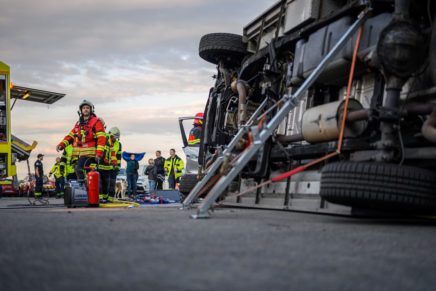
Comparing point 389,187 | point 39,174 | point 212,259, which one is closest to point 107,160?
point 389,187

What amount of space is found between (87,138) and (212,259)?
692cm

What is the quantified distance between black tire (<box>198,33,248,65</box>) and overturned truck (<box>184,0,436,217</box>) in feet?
2.39

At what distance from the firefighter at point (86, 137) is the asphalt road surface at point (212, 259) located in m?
5.30

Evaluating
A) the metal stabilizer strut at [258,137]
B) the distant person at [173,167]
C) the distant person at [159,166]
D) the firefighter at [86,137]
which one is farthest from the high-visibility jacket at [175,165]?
the metal stabilizer strut at [258,137]

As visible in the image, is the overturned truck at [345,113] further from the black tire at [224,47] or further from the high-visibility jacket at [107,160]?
the high-visibility jacket at [107,160]

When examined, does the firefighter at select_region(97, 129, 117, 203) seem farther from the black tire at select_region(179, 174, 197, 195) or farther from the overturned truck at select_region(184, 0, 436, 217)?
the overturned truck at select_region(184, 0, 436, 217)

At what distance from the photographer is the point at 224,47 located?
26.1 ft

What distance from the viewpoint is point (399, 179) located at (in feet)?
12.4

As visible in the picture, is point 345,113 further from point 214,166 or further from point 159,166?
point 159,166

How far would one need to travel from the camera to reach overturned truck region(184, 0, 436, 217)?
12.8 ft

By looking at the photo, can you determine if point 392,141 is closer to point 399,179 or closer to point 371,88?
point 399,179

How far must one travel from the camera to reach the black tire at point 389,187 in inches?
148

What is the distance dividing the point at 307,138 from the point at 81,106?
4867mm

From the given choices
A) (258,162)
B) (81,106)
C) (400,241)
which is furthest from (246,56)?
(400,241)
